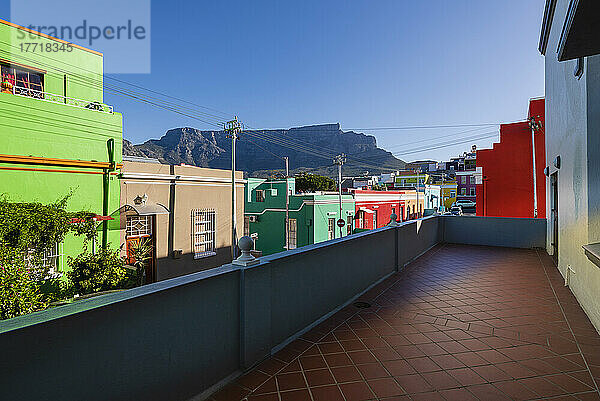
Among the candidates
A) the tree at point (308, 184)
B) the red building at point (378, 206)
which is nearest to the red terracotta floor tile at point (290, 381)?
the red building at point (378, 206)

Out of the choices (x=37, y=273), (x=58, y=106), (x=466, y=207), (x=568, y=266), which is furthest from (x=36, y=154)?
(x=466, y=207)

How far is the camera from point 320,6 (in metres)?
10.7

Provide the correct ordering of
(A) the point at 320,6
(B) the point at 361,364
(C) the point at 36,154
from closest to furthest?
(B) the point at 361,364
(C) the point at 36,154
(A) the point at 320,6

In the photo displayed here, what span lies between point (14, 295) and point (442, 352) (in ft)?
19.1

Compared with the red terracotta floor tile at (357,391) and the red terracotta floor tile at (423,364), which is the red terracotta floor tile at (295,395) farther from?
the red terracotta floor tile at (423,364)

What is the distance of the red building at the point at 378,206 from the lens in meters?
24.3

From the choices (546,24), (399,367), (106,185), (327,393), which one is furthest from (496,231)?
(106,185)

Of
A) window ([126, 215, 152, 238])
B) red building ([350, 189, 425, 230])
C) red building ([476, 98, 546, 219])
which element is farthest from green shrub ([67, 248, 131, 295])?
red building ([350, 189, 425, 230])

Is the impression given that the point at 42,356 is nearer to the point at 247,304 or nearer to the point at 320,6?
the point at 247,304

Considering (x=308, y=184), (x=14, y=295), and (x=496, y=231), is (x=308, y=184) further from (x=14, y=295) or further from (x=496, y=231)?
(x=14, y=295)

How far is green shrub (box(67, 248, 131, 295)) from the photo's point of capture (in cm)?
725

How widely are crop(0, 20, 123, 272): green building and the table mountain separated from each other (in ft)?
173

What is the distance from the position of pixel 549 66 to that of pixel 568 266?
5.01 meters

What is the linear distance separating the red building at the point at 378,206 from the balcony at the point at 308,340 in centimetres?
1907
